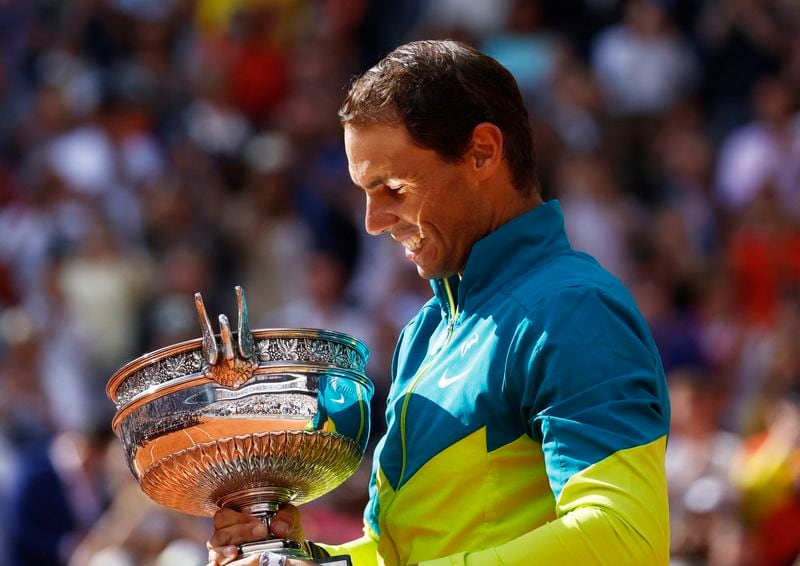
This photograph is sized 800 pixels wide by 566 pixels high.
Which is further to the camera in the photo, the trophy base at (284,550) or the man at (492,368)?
the trophy base at (284,550)

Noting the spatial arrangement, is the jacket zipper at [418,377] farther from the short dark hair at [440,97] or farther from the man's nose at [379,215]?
the short dark hair at [440,97]

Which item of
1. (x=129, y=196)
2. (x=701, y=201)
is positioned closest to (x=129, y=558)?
(x=129, y=196)

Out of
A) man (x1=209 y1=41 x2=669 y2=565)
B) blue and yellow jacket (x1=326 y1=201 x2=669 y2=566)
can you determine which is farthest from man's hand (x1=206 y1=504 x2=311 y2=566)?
blue and yellow jacket (x1=326 y1=201 x2=669 y2=566)

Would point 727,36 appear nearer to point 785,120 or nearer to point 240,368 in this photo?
point 785,120

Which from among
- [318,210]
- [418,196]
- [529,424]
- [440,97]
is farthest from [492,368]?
[318,210]

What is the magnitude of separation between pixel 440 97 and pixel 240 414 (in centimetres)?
58

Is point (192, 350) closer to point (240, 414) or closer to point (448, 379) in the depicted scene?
point (240, 414)

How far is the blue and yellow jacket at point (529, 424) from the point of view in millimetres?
2127

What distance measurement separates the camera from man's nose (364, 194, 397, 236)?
246 cm

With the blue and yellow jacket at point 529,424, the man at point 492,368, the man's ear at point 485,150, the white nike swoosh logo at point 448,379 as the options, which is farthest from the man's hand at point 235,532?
the man's ear at point 485,150

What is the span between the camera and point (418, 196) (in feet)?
7.97

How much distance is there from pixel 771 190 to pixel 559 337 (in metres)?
6.56

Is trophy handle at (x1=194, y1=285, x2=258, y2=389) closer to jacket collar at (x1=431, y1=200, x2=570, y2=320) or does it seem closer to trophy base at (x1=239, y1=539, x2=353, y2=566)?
trophy base at (x1=239, y1=539, x2=353, y2=566)

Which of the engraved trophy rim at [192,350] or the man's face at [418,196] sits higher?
the man's face at [418,196]
